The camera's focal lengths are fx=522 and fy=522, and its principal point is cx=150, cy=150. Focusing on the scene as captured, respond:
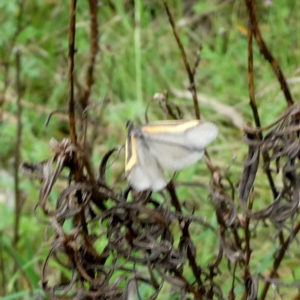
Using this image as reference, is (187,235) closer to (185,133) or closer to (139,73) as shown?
(185,133)

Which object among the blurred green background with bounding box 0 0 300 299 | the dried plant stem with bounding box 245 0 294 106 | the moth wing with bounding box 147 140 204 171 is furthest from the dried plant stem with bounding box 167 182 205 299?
the blurred green background with bounding box 0 0 300 299

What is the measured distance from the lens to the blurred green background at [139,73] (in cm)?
179

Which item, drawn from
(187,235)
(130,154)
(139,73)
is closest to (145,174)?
(130,154)

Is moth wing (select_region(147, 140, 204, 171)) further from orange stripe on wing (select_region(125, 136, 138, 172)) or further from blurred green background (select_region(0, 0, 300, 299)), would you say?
blurred green background (select_region(0, 0, 300, 299))

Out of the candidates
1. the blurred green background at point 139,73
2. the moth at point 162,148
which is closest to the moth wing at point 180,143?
the moth at point 162,148

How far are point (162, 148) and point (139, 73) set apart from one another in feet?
4.38

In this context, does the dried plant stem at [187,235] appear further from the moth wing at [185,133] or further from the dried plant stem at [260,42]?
the dried plant stem at [260,42]

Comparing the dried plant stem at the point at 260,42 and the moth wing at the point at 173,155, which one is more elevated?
the dried plant stem at the point at 260,42

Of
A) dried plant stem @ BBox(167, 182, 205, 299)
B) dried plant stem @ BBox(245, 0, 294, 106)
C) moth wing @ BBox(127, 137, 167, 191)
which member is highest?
dried plant stem @ BBox(245, 0, 294, 106)

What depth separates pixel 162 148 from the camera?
22.0 inches

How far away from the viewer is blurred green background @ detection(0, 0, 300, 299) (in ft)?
5.89

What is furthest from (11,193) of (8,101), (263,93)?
(263,93)

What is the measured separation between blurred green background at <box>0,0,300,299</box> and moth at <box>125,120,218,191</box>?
102 cm

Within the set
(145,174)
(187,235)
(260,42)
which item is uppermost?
(260,42)
